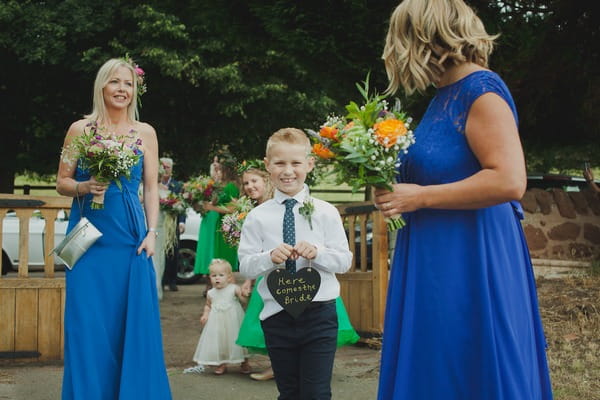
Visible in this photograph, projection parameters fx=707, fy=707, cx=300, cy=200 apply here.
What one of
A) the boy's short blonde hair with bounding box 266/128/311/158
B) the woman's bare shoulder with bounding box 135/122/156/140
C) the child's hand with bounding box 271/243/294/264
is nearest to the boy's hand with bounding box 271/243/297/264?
the child's hand with bounding box 271/243/294/264

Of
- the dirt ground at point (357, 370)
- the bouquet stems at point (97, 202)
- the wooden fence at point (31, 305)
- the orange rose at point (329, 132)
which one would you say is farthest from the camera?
the wooden fence at point (31, 305)

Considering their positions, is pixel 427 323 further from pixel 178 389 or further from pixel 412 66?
pixel 178 389

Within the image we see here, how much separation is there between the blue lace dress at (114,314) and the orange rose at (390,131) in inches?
100.0

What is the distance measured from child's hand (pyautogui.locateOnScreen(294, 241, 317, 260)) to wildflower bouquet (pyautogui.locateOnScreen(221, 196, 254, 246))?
2.63 meters

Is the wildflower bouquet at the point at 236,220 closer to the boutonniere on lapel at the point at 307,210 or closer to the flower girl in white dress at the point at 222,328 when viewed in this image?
the flower girl in white dress at the point at 222,328

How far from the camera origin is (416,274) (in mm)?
2547

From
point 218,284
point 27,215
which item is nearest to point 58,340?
point 27,215

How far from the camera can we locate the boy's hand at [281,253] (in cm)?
369

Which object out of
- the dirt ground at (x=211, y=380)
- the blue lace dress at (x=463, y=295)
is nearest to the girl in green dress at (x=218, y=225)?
the dirt ground at (x=211, y=380)

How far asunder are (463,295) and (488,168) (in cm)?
45

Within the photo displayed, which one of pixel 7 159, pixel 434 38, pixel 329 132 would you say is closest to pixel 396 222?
pixel 329 132

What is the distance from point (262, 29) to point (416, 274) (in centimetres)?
808

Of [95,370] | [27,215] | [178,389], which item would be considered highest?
[27,215]

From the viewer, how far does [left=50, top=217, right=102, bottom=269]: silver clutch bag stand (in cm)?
445
